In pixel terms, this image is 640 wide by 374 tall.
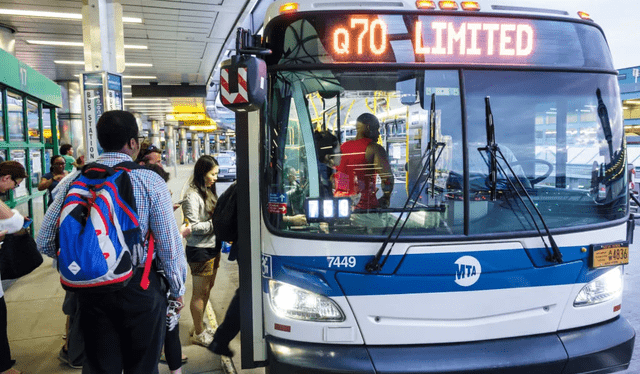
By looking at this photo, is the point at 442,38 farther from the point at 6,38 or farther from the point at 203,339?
the point at 6,38

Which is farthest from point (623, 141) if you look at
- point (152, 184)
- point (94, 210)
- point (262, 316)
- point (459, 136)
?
point (94, 210)

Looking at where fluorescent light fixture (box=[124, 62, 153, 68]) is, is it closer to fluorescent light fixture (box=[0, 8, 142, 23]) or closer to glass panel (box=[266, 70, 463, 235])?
fluorescent light fixture (box=[0, 8, 142, 23])

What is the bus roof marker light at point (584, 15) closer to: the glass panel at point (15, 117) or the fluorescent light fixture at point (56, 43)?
the glass panel at point (15, 117)

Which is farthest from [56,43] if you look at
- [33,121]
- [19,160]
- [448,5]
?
[448,5]

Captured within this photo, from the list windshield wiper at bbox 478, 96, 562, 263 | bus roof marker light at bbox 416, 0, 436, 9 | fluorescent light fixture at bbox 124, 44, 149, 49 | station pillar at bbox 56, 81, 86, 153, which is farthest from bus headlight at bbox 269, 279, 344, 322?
station pillar at bbox 56, 81, 86, 153

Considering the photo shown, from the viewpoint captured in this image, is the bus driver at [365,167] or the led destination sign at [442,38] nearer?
the led destination sign at [442,38]

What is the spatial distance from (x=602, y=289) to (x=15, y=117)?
769cm

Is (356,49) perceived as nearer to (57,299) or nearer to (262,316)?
(262,316)

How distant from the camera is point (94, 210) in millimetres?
2125

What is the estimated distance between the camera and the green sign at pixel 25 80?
6.25m

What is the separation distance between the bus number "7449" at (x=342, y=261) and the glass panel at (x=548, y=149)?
2.28 feet

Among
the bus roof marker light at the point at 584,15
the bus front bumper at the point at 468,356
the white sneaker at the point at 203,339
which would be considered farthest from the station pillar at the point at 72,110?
the bus roof marker light at the point at 584,15

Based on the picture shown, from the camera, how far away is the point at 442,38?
270cm

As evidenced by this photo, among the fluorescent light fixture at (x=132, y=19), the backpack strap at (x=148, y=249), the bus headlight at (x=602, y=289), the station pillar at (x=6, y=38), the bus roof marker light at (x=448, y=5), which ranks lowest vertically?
the bus headlight at (x=602, y=289)
